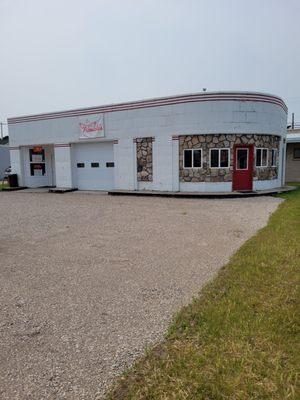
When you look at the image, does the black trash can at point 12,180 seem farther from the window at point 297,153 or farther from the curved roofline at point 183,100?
the window at point 297,153

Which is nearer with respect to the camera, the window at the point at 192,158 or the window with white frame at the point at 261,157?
the window at the point at 192,158

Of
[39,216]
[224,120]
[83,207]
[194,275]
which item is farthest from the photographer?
[224,120]

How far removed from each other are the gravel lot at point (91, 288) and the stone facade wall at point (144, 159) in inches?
316

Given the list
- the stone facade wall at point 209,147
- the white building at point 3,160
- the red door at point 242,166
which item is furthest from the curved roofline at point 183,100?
the white building at point 3,160

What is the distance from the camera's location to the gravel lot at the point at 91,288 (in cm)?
294

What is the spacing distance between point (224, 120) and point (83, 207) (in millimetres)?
8256

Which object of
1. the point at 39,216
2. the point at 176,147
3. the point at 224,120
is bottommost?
the point at 39,216

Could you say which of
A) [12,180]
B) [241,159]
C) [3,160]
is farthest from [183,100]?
[3,160]

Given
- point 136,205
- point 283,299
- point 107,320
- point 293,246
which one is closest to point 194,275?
point 283,299

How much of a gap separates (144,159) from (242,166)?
528 centimetres

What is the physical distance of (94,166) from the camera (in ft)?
67.9

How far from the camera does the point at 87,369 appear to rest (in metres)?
2.92

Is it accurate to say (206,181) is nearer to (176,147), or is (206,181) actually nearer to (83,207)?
(176,147)

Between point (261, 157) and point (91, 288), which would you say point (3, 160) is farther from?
point (91, 288)
